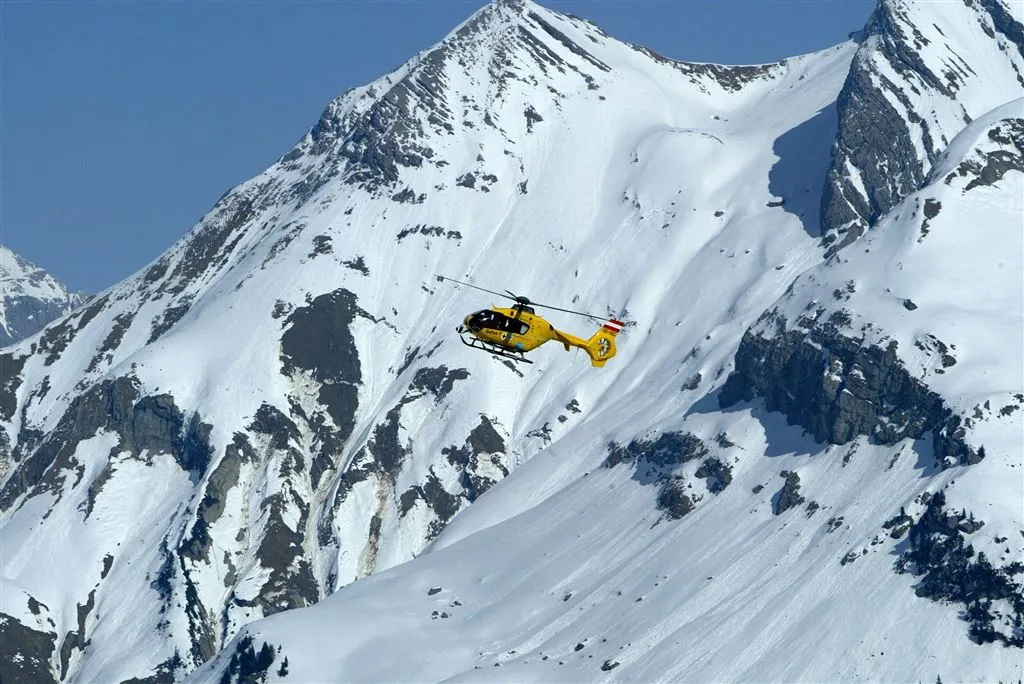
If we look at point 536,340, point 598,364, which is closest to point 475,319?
point 536,340

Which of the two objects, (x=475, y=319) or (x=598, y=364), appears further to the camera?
(x=598, y=364)

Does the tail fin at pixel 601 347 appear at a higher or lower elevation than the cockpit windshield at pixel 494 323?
higher

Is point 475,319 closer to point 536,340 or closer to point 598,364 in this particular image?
point 536,340

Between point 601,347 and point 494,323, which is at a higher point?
point 601,347

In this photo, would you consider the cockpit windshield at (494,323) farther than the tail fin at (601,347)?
No

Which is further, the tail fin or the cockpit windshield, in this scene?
the tail fin

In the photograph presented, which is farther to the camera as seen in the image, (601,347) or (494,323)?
(601,347)

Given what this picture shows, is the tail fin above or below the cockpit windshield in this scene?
above
